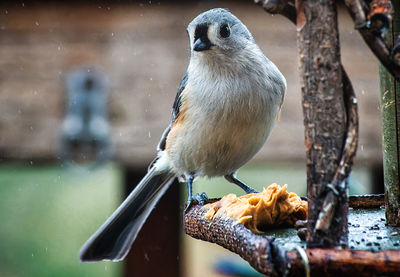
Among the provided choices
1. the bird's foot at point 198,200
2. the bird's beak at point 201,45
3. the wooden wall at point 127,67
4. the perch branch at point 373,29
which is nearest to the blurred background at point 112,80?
the wooden wall at point 127,67

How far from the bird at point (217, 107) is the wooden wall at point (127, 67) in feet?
2.27

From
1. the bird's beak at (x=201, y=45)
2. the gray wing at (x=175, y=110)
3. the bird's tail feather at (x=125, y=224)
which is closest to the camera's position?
the bird's beak at (x=201, y=45)

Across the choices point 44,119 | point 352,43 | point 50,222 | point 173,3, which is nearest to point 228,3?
point 173,3

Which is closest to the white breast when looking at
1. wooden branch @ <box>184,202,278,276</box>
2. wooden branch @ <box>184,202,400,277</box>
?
wooden branch @ <box>184,202,278,276</box>

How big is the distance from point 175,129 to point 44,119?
1.15 m

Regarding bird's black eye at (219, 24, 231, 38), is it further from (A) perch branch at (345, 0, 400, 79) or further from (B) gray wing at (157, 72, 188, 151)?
(A) perch branch at (345, 0, 400, 79)

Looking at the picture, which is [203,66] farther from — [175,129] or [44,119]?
[44,119]

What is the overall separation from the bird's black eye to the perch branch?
4.59ft

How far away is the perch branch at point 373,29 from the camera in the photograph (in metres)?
1.87

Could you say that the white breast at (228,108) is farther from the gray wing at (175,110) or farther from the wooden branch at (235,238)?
the wooden branch at (235,238)

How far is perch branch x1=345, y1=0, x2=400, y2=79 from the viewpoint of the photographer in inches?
73.7

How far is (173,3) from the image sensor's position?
4.50 metres

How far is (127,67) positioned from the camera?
4367 millimetres

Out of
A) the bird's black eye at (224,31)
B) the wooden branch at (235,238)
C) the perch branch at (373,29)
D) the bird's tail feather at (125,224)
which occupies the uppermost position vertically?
the bird's black eye at (224,31)
